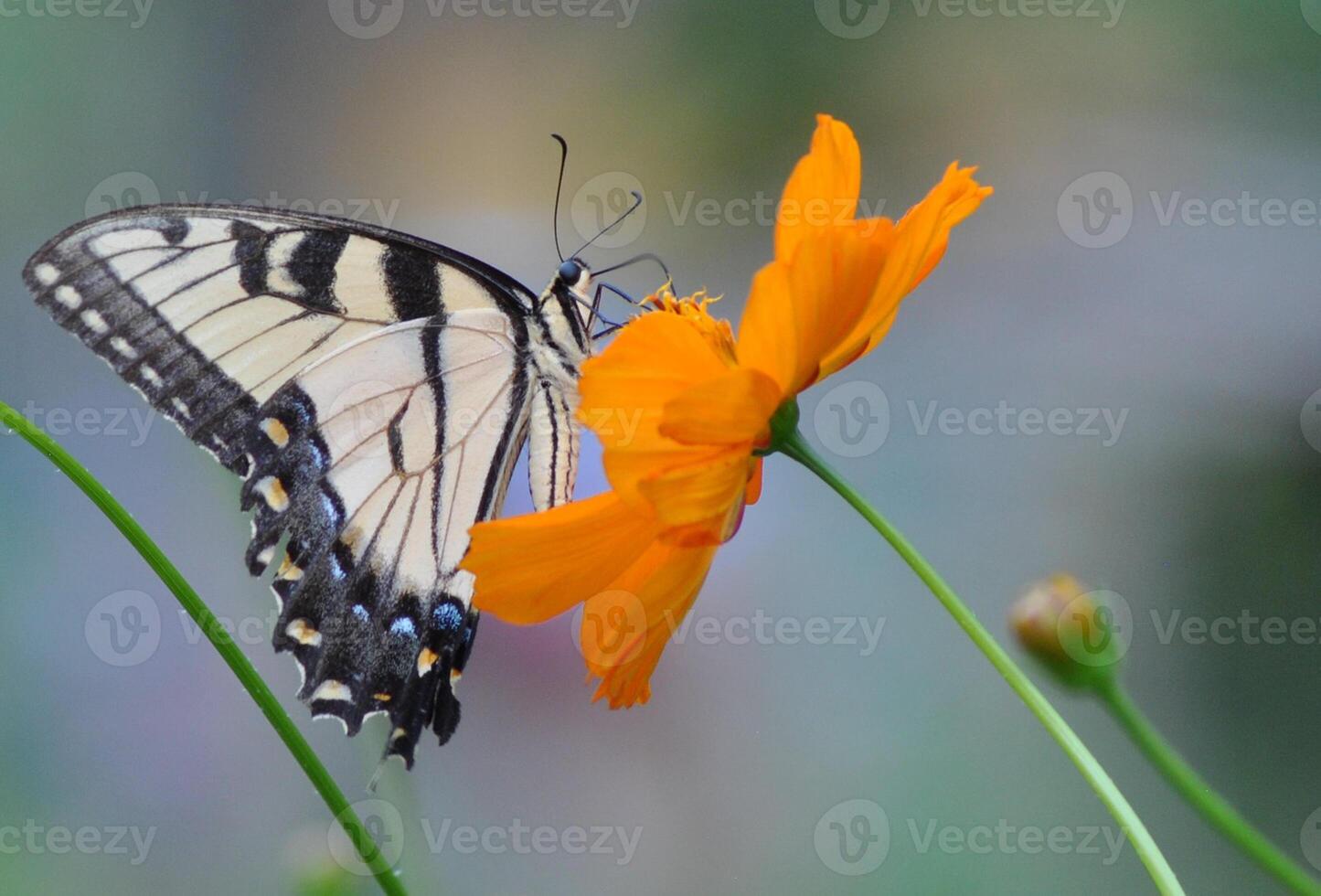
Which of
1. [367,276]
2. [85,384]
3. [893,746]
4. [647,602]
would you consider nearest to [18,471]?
[85,384]

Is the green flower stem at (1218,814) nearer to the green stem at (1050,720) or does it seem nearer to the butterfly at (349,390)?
the green stem at (1050,720)

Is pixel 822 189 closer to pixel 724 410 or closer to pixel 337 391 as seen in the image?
pixel 724 410

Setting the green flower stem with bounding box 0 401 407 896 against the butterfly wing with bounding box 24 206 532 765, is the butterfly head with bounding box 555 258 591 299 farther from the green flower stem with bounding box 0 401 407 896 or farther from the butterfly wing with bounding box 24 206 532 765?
the green flower stem with bounding box 0 401 407 896

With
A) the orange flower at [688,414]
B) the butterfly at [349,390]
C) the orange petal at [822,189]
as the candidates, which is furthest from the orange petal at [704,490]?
the butterfly at [349,390]

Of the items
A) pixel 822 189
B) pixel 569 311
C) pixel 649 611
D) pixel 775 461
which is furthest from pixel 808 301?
pixel 775 461

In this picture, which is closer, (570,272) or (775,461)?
(570,272)

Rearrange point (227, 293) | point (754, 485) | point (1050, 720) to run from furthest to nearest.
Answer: point (227, 293) < point (754, 485) < point (1050, 720)

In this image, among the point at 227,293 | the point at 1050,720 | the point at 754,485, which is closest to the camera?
the point at 1050,720
